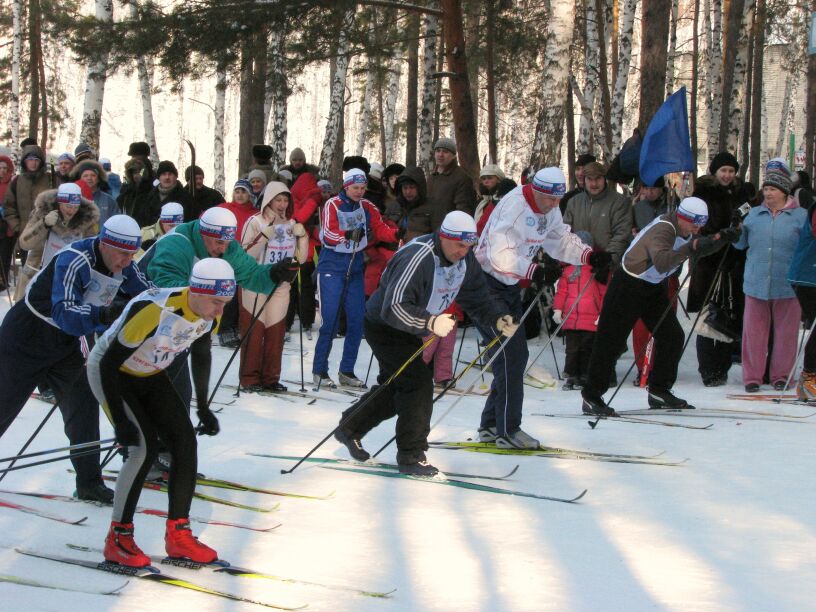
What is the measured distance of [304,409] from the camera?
8.36 meters

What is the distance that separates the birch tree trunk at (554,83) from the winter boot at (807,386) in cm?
390

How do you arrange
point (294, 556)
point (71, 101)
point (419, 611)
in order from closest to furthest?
point (419, 611)
point (294, 556)
point (71, 101)

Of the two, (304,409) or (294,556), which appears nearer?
(294,556)

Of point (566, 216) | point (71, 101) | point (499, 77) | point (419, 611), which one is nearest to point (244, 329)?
point (566, 216)

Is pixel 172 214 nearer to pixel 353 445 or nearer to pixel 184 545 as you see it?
pixel 353 445

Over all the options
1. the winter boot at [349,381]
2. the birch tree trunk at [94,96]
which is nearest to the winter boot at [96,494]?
the winter boot at [349,381]

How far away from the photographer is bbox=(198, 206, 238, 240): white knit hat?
597cm

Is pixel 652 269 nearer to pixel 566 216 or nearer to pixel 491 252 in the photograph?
pixel 491 252

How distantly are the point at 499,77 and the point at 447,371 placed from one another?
13356mm

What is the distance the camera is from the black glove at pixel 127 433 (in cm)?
447

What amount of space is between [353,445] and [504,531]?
1651 mm

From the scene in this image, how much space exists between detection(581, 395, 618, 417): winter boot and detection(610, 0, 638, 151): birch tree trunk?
→ 8825 mm

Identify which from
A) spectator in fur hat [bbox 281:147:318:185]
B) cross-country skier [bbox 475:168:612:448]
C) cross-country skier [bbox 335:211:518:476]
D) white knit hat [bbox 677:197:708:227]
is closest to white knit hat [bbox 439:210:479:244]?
cross-country skier [bbox 335:211:518:476]

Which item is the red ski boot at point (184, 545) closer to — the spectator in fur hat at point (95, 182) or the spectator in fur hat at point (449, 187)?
the spectator in fur hat at point (449, 187)
